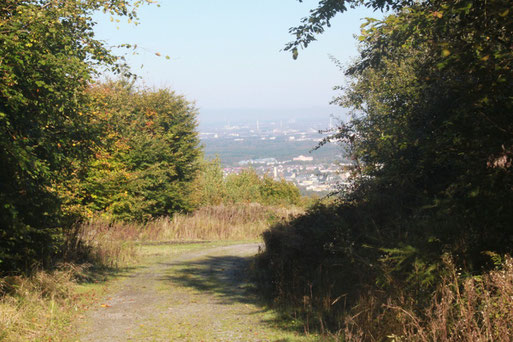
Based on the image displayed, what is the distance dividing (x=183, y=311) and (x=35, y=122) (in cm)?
445

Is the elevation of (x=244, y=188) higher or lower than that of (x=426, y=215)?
higher

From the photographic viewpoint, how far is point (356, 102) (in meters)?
22.9

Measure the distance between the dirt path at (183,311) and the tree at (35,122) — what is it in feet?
6.45

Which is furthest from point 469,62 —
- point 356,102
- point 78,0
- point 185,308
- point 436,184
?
point 356,102

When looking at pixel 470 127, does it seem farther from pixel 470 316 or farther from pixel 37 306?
pixel 37 306

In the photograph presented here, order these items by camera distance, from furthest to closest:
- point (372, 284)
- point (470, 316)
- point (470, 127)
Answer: point (372, 284)
point (470, 127)
point (470, 316)

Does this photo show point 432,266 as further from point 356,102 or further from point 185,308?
point 356,102

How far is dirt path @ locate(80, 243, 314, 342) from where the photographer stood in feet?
26.1

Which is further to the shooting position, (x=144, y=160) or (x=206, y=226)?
(x=206, y=226)

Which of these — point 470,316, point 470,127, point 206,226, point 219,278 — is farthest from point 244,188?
point 470,316

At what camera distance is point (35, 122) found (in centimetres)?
910

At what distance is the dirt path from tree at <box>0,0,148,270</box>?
1.97m

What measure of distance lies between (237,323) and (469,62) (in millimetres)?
5585

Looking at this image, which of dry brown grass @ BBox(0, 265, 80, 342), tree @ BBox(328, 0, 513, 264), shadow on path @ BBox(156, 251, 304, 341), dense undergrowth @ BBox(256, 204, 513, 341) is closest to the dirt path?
shadow on path @ BBox(156, 251, 304, 341)
